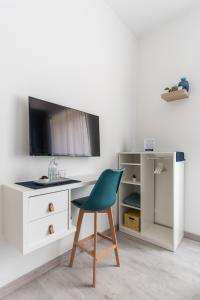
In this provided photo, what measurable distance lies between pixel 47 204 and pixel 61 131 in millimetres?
684

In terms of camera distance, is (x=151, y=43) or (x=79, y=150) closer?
(x=79, y=150)

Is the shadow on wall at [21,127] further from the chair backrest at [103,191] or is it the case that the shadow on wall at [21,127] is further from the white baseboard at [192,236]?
the white baseboard at [192,236]

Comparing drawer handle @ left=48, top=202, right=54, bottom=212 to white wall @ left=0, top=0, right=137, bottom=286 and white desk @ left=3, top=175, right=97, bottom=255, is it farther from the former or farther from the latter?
white wall @ left=0, top=0, right=137, bottom=286

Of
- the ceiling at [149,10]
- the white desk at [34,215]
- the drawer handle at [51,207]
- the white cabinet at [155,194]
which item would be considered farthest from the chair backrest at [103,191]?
Result: the ceiling at [149,10]

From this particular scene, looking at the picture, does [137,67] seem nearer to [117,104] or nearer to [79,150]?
[117,104]

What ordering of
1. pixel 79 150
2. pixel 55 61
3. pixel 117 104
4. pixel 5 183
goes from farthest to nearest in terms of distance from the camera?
1. pixel 117 104
2. pixel 79 150
3. pixel 55 61
4. pixel 5 183

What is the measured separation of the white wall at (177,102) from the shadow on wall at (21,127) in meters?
1.90

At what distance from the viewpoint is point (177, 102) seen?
2.53 metres

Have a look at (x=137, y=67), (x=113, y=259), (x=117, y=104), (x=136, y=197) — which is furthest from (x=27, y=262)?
(x=137, y=67)

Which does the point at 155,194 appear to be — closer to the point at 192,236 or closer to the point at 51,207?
the point at 192,236

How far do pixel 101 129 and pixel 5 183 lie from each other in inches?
51.3

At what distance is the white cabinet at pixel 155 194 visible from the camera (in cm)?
221

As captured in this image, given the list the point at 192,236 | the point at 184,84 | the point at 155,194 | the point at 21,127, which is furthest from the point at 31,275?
the point at 184,84

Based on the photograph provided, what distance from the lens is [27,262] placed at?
1.55 m
